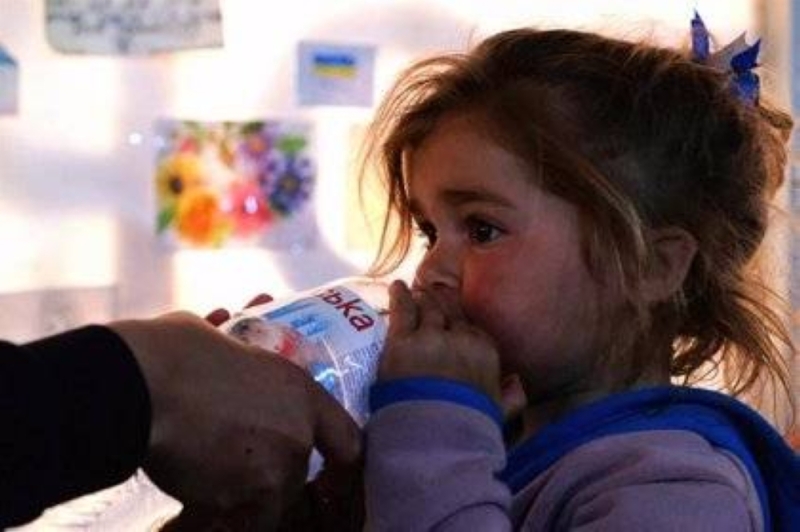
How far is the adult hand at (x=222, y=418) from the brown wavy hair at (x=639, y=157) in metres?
0.29

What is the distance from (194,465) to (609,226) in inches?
14.5

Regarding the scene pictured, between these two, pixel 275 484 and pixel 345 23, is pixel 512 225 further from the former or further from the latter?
pixel 345 23

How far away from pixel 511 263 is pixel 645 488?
185 millimetres

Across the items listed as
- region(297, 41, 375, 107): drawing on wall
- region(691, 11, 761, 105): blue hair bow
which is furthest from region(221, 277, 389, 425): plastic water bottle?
region(297, 41, 375, 107): drawing on wall

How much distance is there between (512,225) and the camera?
890 mm

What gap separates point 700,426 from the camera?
0.86 meters

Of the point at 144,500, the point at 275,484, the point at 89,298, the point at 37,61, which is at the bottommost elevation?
the point at 144,500

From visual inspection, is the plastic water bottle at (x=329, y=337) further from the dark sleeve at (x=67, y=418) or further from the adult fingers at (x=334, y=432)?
the dark sleeve at (x=67, y=418)

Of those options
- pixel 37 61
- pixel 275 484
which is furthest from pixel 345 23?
pixel 275 484

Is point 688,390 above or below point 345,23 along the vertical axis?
below

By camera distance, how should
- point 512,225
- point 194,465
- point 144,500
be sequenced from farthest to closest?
point 144,500
point 512,225
point 194,465

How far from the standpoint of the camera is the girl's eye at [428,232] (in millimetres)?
941

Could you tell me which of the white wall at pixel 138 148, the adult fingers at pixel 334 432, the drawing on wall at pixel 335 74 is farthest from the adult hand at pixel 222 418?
the drawing on wall at pixel 335 74

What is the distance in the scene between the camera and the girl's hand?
0.80 metres
